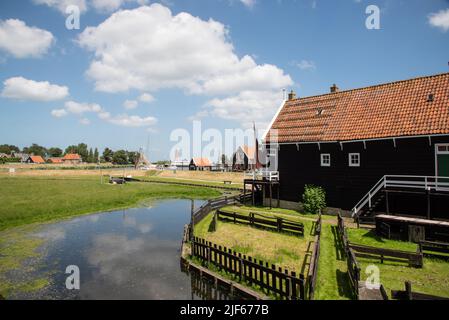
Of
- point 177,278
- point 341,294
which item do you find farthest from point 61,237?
point 341,294

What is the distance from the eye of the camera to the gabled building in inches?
719

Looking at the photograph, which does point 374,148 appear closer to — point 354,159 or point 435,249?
point 354,159

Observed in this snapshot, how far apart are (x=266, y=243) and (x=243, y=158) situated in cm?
6646

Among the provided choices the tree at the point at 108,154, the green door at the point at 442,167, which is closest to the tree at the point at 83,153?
the tree at the point at 108,154

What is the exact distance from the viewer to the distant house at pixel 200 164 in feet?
329

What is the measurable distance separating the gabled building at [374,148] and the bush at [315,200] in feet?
1.94

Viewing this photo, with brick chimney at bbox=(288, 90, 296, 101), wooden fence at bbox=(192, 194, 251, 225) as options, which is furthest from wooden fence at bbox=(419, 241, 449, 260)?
brick chimney at bbox=(288, 90, 296, 101)

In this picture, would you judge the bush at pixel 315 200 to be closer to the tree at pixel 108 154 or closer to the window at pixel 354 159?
the window at pixel 354 159

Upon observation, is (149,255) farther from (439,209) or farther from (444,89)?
(444,89)

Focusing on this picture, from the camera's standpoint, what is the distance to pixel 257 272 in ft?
42.7

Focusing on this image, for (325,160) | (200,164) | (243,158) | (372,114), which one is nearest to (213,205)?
(325,160)

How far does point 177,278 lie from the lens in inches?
521

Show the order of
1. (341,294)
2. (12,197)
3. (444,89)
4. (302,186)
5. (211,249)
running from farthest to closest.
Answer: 1. (12,197)
2. (302,186)
3. (444,89)
4. (211,249)
5. (341,294)
